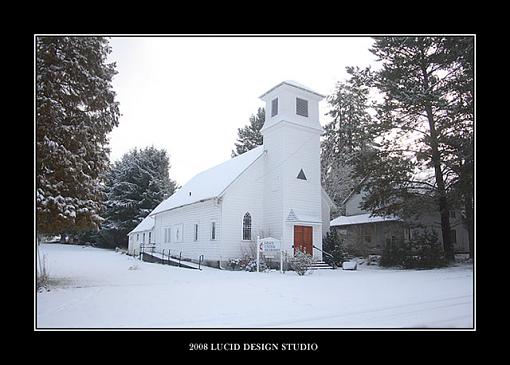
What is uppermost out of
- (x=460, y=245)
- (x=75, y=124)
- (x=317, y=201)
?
(x=75, y=124)

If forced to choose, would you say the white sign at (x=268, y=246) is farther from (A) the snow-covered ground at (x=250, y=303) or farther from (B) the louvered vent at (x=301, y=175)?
(A) the snow-covered ground at (x=250, y=303)

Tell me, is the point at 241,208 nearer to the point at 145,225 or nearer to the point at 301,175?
the point at 301,175

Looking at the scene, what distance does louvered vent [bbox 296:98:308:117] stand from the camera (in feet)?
45.8

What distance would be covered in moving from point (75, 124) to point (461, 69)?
25.7 ft

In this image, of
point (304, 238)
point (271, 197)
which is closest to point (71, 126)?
point (271, 197)

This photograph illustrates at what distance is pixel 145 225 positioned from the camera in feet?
47.5

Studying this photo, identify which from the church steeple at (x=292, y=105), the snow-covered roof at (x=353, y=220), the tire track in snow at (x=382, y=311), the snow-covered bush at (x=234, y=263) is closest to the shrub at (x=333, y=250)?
the snow-covered roof at (x=353, y=220)

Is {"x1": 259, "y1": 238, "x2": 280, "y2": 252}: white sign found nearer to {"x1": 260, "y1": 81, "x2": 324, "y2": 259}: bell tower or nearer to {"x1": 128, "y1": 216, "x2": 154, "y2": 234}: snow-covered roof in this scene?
{"x1": 260, "y1": 81, "x2": 324, "y2": 259}: bell tower

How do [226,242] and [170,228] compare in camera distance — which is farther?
[170,228]

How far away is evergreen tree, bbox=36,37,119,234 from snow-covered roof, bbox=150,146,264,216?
5.85 m

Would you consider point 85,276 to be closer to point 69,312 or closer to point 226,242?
point 69,312
